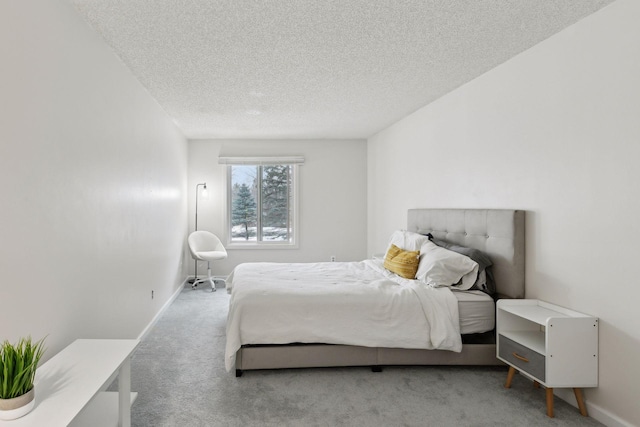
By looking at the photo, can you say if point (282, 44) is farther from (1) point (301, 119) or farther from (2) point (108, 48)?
(1) point (301, 119)

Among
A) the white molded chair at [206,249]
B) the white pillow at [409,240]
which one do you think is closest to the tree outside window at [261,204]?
the white molded chair at [206,249]

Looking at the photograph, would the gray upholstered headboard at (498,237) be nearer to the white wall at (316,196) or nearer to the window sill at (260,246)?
the white wall at (316,196)

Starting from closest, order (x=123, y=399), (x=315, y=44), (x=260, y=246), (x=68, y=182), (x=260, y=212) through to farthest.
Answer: (x=123, y=399)
(x=68, y=182)
(x=315, y=44)
(x=260, y=246)
(x=260, y=212)

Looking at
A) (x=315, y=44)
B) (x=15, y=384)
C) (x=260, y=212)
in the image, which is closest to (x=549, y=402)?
(x=15, y=384)

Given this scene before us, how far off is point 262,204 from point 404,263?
3744 millimetres

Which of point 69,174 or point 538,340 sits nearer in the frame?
point 69,174

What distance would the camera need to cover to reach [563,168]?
2.51 m

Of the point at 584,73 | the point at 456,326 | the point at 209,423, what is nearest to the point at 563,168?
the point at 584,73

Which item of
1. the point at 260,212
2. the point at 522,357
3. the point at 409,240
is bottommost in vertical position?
the point at 522,357

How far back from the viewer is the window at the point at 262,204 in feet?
21.6

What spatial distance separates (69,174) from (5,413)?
4.39 feet

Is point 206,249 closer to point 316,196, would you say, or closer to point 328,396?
point 316,196

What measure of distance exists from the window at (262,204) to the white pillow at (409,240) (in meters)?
2.74

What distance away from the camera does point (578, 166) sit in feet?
7.87
